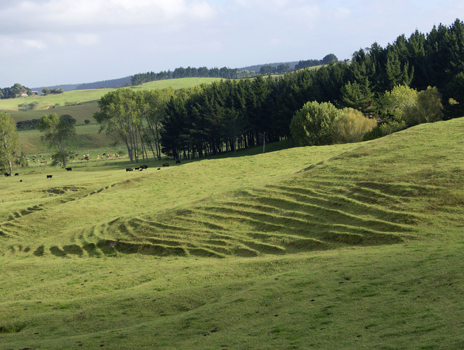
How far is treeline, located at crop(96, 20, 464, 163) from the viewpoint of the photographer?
7438cm

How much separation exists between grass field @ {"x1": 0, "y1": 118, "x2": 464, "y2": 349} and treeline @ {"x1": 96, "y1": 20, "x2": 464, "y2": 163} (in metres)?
47.6

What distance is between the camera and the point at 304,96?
83.1 metres

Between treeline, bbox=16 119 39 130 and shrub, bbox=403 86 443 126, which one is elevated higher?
treeline, bbox=16 119 39 130

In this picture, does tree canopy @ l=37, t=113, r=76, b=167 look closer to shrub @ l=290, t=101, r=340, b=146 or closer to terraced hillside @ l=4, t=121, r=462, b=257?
shrub @ l=290, t=101, r=340, b=146

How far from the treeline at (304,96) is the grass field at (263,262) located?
1874 inches

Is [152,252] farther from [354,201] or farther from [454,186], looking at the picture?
[454,186]

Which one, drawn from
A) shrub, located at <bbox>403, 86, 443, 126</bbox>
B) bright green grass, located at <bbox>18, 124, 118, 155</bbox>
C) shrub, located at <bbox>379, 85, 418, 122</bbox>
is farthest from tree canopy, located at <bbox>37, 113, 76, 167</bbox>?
shrub, located at <bbox>403, 86, 443, 126</bbox>

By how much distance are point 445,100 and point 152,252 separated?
64.1m

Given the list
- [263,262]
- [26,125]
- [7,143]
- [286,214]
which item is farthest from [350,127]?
[26,125]

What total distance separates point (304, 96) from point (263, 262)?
229 feet

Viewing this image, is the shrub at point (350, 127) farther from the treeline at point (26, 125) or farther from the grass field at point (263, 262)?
the treeline at point (26, 125)

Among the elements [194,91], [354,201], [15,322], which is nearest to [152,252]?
[15,322]

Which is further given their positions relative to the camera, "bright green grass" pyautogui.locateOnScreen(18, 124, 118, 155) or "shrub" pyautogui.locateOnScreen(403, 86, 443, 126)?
"bright green grass" pyautogui.locateOnScreen(18, 124, 118, 155)

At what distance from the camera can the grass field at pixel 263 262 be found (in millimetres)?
9930
